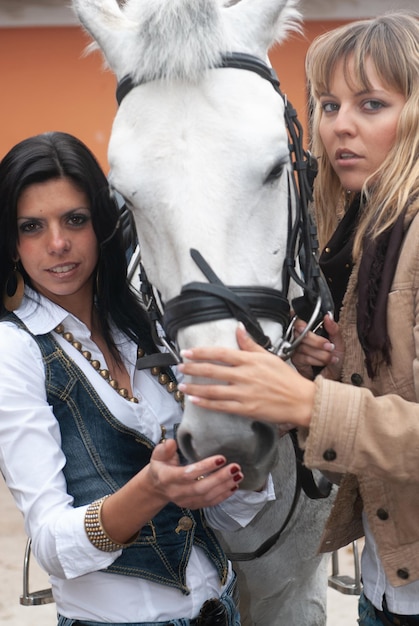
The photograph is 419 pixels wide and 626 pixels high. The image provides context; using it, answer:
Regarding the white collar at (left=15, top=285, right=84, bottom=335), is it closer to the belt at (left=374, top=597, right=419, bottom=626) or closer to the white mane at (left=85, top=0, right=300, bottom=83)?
the white mane at (left=85, top=0, right=300, bottom=83)

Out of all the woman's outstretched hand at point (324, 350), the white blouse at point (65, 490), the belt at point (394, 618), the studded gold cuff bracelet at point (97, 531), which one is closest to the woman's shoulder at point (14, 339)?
the white blouse at point (65, 490)

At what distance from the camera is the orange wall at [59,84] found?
6.38 metres

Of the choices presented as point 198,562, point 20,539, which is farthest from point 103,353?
point 20,539

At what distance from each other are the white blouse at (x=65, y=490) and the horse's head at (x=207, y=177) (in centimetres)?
26

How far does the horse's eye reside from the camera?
5.31 feet

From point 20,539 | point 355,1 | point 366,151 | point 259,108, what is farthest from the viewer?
point 355,1

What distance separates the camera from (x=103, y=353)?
1.87 m

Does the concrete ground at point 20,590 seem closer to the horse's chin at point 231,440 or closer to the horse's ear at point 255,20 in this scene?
the horse's chin at point 231,440

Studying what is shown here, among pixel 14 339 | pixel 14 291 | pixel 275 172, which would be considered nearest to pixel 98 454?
pixel 14 339

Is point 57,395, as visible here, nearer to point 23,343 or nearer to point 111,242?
point 23,343

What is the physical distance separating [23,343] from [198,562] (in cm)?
58

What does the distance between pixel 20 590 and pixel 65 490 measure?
103 inches

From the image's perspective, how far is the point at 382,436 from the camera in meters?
1.44

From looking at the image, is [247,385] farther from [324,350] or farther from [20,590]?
[20,590]
